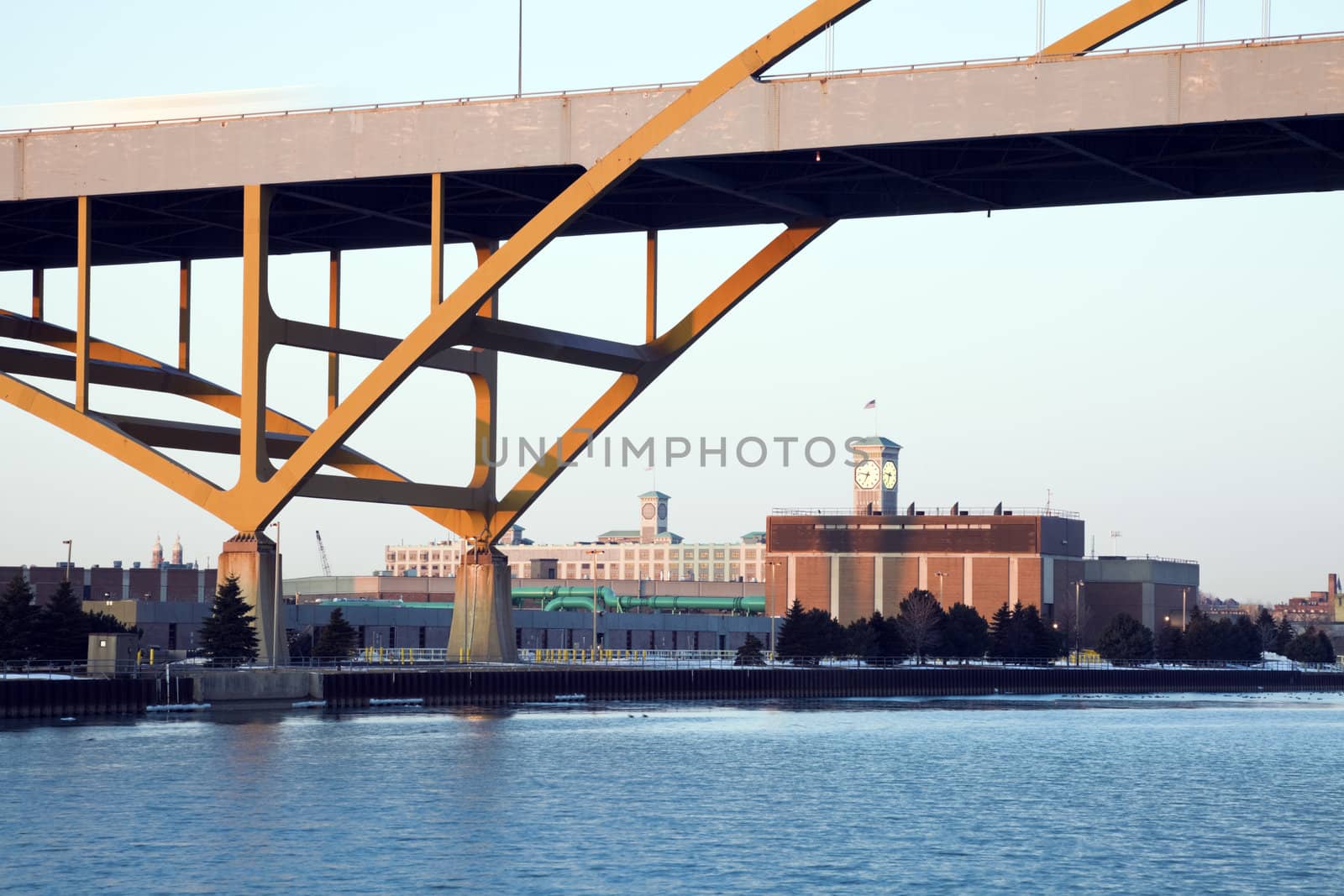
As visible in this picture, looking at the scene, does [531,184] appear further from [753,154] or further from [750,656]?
[750,656]

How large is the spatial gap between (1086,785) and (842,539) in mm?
106232

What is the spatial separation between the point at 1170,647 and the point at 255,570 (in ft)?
345

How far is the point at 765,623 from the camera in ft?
470

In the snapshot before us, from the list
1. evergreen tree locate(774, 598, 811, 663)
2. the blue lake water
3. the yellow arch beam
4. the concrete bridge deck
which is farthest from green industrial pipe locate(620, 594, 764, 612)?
the yellow arch beam

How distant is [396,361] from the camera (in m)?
56.9

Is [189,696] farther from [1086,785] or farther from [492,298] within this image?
[1086,785]

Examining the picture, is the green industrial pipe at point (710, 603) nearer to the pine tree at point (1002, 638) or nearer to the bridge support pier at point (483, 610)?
the pine tree at point (1002, 638)

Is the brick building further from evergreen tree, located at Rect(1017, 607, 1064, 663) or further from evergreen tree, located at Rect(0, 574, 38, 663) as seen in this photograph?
evergreen tree, located at Rect(0, 574, 38, 663)

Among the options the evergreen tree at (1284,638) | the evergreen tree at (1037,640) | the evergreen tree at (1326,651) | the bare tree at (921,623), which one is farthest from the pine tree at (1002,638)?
the evergreen tree at (1284,638)

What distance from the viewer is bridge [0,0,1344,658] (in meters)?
50.4

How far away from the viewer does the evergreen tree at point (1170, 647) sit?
495 ft

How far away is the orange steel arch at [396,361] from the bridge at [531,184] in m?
0.09

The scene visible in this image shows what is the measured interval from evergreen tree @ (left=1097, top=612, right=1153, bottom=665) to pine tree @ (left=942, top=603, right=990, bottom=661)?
13340 mm

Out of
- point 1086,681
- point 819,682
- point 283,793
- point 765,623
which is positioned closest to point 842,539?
point 765,623
